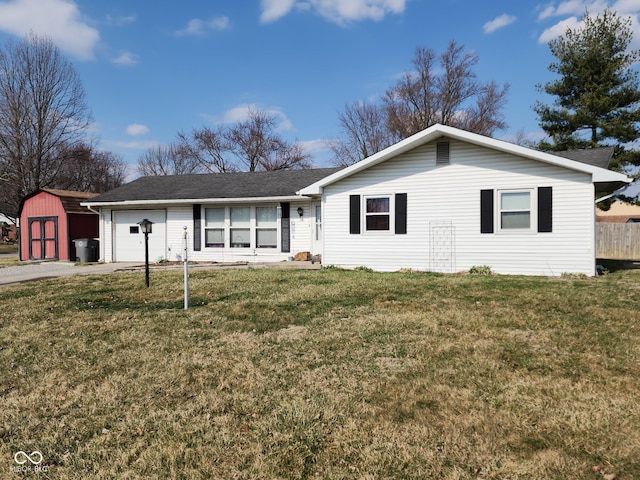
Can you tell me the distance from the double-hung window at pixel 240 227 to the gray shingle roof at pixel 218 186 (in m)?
0.65

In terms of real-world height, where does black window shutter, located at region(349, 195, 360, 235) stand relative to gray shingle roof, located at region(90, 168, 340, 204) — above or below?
below

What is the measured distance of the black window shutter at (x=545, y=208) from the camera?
1018 centimetres

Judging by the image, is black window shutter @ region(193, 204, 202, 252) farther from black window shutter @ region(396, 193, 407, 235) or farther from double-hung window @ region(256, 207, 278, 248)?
black window shutter @ region(396, 193, 407, 235)

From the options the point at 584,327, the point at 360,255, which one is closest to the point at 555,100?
the point at 360,255

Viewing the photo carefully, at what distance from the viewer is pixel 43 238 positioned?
18.8 meters

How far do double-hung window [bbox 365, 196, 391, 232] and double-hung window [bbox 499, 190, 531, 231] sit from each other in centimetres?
298

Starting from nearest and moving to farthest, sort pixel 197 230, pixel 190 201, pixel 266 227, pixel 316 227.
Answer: pixel 316 227 < pixel 266 227 < pixel 190 201 < pixel 197 230

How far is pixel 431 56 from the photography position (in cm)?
3228

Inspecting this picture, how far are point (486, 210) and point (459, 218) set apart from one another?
70 centimetres

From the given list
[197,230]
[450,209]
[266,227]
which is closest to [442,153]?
[450,209]

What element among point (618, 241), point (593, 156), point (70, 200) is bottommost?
point (618, 241)

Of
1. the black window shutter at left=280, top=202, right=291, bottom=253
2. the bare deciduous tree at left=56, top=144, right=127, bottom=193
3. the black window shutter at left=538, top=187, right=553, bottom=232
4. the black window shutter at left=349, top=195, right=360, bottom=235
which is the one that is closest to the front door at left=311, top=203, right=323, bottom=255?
the black window shutter at left=280, top=202, right=291, bottom=253
